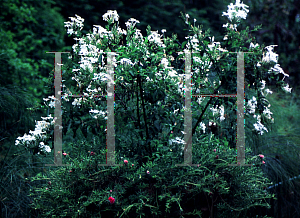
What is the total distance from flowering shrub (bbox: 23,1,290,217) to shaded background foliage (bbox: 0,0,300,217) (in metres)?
0.35

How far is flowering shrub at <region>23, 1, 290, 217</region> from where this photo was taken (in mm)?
1725

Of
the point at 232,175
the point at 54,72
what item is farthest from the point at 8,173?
the point at 232,175

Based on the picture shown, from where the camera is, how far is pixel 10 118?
3098 millimetres

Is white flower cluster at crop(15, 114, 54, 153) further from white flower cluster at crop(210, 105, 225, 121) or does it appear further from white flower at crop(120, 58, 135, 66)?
white flower cluster at crop(210, 105, 225, 121)

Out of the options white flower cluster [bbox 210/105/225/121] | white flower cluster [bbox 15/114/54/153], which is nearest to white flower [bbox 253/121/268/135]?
white flower cluster [bbox 210/105/225/121]

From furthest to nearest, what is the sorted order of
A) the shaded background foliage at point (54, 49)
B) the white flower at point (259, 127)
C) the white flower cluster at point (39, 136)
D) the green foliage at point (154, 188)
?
the shaded background foliage at point (54, 49) → the white flower at point (259, 127) → the white flower cluster at point (39, 136) → the green foliage at point (154, 188)

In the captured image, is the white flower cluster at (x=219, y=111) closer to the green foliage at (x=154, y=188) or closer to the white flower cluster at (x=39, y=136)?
the green foliage at (x=154, y=188)

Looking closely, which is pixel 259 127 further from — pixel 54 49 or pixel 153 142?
pixel 54 49

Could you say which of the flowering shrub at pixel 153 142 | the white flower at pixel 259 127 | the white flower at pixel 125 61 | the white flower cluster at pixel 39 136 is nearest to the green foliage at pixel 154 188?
the flowering shrub at pixel 153 142

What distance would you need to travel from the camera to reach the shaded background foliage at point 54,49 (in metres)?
2.71

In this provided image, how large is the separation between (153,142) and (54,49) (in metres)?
3.75

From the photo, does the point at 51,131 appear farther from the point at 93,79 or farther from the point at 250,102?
the point at 250,102

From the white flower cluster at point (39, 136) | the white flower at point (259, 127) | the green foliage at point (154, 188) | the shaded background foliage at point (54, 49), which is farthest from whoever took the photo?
the shaded background foliage at point (54, 49)

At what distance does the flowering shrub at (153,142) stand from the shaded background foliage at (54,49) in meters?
0.35
